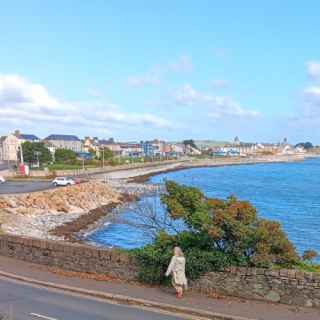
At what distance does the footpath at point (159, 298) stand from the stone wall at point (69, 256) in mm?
302

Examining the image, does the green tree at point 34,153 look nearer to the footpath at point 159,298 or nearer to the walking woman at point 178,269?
the footpath at point 159,298

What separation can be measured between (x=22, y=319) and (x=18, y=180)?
268ft

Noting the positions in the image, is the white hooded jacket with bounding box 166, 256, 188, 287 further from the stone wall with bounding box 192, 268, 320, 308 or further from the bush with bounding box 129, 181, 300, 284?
the stone wall with bounding box 192, 268, 320, 308

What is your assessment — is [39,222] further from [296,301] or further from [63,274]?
[296,301]

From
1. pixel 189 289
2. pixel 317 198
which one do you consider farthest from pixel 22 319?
pixel 317 198

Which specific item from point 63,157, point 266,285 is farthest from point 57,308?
point 63,157

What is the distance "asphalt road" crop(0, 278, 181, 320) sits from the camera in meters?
12.4

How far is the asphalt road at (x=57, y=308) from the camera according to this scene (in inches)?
489

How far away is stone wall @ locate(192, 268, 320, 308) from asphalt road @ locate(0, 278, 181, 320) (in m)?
2.03

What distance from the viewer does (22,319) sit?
39.9 feet

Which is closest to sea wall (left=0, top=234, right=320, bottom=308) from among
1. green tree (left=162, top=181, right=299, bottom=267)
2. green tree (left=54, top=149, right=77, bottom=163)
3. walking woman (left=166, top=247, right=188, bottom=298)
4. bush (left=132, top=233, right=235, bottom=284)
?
bush (left=132, top=233, right=235, bottom=284)

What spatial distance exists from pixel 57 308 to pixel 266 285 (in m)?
4.74

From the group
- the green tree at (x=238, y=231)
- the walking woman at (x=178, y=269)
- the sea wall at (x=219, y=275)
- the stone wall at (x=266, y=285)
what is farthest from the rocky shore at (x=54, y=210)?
the stone wall at (x=266, y=285)

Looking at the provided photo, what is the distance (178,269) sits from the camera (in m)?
13.8
